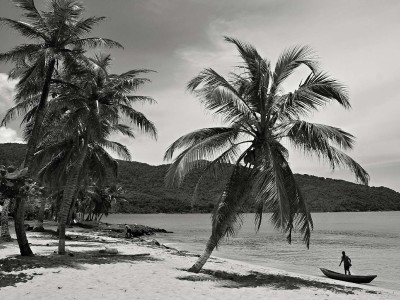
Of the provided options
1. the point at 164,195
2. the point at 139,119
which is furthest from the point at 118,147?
the point at 164,195

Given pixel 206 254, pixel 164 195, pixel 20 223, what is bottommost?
pixel 206 254

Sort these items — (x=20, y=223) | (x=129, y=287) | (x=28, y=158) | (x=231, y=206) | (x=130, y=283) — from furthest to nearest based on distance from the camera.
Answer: (x=28, y=158) < (x=20, y=223) < (x=231, y=206) < (x=130, y=283) < (x=129, y=287)

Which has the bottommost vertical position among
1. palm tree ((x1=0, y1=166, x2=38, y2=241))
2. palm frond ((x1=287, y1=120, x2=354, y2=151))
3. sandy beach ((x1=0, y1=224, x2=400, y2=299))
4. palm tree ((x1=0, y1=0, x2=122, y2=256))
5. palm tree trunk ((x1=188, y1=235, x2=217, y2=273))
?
sandy beach ((x1=0, y1=224, x2=400, y2=299))

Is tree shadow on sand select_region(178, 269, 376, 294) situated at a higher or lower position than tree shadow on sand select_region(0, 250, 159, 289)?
higher

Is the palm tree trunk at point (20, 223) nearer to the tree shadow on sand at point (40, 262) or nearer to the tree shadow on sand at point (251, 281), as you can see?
the tree shadow on sand at point (40, 262)

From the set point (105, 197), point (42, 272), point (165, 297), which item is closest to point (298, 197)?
point (165, 297)

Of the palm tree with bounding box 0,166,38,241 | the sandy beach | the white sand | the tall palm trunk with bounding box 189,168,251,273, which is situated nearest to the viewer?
the white sand

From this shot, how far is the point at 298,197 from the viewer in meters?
12.3

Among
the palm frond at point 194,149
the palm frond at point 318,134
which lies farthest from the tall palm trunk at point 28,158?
the palm frond at point 318,134

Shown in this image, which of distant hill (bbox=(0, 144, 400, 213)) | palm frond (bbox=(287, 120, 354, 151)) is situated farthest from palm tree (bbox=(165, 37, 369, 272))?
distant hill (bbox=(0, 144, 400, 213))

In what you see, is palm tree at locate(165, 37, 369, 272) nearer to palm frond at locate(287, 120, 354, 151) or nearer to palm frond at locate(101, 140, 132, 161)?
palm frond at locate(287, 120, 354, 151)

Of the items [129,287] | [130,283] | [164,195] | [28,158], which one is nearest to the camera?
[129,287]

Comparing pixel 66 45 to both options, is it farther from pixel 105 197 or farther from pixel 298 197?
pixel 105 197

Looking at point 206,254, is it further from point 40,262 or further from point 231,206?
point 40,262
